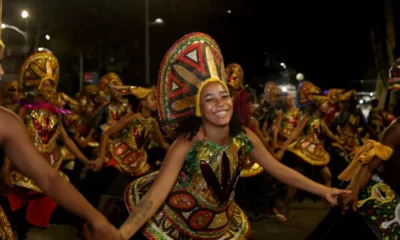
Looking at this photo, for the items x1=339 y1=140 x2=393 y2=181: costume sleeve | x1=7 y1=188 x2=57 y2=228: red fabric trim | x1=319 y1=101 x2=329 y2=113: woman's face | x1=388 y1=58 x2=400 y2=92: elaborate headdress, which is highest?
x1=388 y1=58 x2=400 y2=92: elaborate headdress

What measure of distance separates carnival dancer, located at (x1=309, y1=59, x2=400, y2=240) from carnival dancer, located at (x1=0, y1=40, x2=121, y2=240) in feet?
7.64

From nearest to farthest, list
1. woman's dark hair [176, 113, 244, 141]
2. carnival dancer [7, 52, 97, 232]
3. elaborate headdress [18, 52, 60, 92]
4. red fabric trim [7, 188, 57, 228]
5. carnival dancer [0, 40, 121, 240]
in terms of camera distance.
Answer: carnival dancer [0, 40, 121, 240]
woman's dark hair [176, 113, 244, 141]
red fabric trim [7, 188, 57, 228]
carnival dancer [7, 52, 97, 232]
elaborate headdress [18, 52, 60, 92]

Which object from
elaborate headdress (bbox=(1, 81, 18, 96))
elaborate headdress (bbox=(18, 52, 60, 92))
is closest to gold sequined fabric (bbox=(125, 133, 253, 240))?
elaborate headdress (bbox=(18, 52, 60, 92))

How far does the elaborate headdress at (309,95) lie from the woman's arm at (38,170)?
24.8 feet

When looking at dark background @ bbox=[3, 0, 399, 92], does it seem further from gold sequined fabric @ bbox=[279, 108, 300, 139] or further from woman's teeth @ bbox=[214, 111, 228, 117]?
woman's teeth @ bbox=[214, 111, 228, 117]

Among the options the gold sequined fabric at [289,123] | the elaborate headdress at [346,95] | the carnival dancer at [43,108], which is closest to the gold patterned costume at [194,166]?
the carnival dancer at [43,108]

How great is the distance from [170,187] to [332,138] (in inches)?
277

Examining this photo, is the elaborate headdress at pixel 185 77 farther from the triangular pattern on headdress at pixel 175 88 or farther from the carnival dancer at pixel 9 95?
the carnival dancer at pixel 9 95

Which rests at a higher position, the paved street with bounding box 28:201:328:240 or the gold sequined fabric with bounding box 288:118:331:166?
the gold sequined fabric with bounding box 288:118:331:166

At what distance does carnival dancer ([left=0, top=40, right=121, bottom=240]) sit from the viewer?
3.07 meters

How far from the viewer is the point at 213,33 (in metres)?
28.8

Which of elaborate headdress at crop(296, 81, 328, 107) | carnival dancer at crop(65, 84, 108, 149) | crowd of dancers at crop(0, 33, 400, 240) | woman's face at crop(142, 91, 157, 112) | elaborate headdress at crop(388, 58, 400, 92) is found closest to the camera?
crowd of dancers at crop(0, 33, 400, 240)

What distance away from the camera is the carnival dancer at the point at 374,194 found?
4742 millimetres

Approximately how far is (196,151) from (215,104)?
0.35 m
